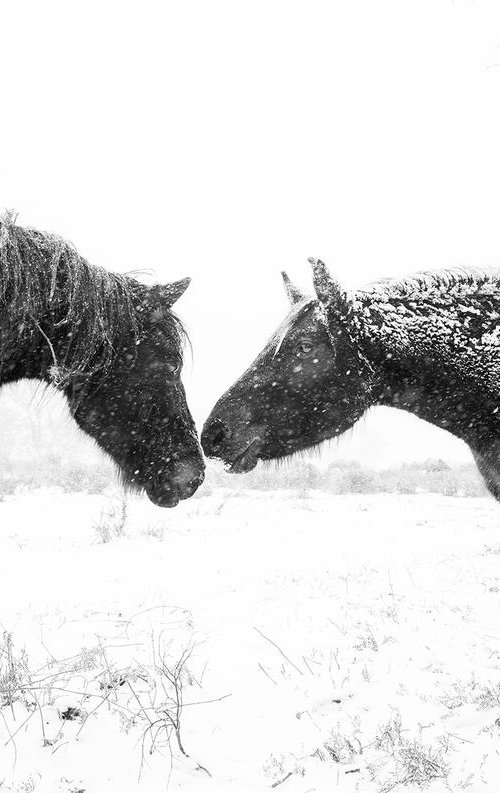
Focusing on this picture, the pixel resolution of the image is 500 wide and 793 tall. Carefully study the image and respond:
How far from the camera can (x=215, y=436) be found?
402 centimetres

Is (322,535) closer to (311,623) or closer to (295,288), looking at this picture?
(311,623)

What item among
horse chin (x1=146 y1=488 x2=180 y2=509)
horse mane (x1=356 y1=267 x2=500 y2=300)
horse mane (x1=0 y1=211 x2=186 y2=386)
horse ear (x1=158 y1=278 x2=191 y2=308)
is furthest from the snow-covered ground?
horse mane (x1=356 y1=267 x2=500 y2=300)

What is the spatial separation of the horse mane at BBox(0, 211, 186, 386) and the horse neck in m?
1.74

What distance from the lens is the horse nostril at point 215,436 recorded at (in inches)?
157

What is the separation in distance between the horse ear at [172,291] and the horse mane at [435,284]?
1.32m

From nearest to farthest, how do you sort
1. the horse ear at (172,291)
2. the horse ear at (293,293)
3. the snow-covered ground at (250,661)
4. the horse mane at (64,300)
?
1. the snow-covered ground at (250,661)
2. the horse mane at (64,300)
3. the horse ear at (172,291)
4. the horse ear at (293,293)

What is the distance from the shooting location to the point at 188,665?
3865mm

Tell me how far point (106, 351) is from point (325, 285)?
1619mm

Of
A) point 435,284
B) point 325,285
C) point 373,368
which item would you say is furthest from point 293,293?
point 435,284

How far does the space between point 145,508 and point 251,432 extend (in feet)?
29.5

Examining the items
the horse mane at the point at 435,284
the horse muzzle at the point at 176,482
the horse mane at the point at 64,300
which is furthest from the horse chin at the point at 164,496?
the horse mane at the point at 435,284

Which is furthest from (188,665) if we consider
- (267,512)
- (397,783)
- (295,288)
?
(267,512)

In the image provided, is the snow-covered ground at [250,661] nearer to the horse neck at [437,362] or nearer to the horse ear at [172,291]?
the horse neck at [437,362]

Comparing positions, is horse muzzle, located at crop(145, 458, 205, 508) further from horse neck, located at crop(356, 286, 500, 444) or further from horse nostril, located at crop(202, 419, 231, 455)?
horse neck, located at crop(356, 286, 500, 444)
